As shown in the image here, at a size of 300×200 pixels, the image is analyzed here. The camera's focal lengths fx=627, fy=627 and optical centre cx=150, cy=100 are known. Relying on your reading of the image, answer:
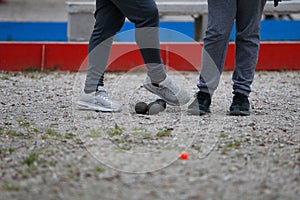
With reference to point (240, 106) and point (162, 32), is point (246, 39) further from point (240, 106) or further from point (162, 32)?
point (162, 32)

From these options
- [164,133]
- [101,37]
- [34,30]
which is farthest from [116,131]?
[34,30]

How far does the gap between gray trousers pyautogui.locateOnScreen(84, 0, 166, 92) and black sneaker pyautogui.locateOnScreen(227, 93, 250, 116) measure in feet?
1.53

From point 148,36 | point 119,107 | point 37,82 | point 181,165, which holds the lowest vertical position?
point 37,82

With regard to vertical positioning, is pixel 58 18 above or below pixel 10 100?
below

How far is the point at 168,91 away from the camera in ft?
12.8

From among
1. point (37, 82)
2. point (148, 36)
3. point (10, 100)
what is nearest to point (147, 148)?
point (148, 36)

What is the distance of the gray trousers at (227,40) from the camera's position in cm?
365

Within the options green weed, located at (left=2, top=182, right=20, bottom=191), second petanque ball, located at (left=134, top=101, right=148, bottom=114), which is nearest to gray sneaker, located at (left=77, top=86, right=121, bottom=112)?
second petanque ball, located at (left=134, top=101, right=148, bottom=114)

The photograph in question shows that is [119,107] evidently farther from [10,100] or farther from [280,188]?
[280,188]

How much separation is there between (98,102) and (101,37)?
0.41 m

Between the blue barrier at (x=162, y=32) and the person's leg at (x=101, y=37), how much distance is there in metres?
3.65

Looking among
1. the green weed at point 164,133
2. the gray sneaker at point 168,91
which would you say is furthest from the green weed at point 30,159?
the gray sneaker at point 168,91

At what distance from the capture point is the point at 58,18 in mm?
10039

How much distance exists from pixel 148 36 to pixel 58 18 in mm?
6523
